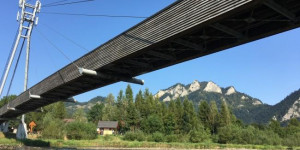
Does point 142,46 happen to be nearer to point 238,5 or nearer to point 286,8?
point 238,5

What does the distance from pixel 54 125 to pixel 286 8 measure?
55.2 m

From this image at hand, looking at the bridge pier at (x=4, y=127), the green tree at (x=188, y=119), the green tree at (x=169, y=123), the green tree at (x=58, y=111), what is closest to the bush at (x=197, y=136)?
the green tree at (x=188, y=119)

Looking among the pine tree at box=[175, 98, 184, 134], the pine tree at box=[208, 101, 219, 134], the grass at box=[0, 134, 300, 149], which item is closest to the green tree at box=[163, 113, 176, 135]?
the pine tree at box=[175, 98, 184, 134]

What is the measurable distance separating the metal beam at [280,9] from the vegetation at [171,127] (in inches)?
1955

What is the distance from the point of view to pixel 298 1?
9852 millimetres

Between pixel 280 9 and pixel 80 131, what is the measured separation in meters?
58.0

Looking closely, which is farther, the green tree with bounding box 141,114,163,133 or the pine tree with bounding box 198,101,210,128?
the pine tree with bounding box 198,101,210,128

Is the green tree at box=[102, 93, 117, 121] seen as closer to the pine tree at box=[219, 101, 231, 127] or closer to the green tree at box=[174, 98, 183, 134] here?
the green tree at box=[174, 98, 183, 134]

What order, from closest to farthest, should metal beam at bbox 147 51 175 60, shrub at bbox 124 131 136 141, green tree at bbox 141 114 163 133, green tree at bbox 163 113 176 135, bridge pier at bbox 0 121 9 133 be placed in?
metal beam at bbox 147 51 175 60 → bridge pier at bbox 0 121 9 133 → shrub at bbox 124 131 136 141 → green tree at bbox 141 114 163 133 → green tree at bbox 163 113 176 135

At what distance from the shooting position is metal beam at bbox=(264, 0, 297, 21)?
9.38 meters

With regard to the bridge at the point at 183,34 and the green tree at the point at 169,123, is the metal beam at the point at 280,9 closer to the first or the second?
the bridge at the point at 183,34

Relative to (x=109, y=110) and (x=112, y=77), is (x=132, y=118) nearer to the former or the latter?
(x=109, y=110)

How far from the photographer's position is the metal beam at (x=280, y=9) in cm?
938

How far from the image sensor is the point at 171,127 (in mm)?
81812
